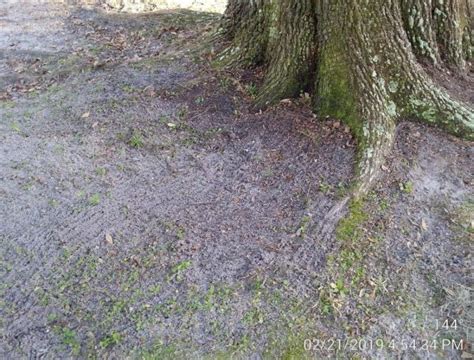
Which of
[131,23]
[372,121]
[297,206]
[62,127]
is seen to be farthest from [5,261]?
[131,23]

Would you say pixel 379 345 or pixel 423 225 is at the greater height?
pixel 423 225

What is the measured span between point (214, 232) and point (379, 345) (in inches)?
48.1

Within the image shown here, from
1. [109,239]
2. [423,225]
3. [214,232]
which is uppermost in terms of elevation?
[423,225]

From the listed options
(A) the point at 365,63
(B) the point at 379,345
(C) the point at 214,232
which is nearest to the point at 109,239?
(C) the point at 214,232

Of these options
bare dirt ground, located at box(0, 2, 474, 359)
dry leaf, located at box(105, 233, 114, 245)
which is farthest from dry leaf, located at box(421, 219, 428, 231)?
dry leaf, located at box(105, 233, 114, 245)

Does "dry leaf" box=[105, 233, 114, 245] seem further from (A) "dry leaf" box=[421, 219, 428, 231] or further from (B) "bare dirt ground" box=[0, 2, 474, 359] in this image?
(A) "dry leaf" box=[421, 219, 428, 231]

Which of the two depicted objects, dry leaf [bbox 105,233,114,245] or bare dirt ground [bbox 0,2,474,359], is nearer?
bare dirt ground [bbox 0,2,474,359]

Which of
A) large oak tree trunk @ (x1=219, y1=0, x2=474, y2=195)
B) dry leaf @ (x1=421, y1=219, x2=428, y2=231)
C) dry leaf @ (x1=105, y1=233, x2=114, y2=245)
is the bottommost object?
dry leaf @ (x1=105, y1=233, x2=114, y2=245)

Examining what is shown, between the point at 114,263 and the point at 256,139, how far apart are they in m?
1.54

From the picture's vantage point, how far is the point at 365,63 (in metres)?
3.69

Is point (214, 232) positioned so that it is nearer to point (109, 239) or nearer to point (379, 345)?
point (109, 239)

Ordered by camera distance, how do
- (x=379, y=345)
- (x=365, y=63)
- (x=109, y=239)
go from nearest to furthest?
(x=379, y=345) → (x=109, y=239) → (x=365, y=63)

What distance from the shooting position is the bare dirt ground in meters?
2.60

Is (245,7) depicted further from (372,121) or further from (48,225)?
(48,225)
